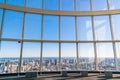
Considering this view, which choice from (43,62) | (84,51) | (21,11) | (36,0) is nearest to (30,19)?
(21,11)

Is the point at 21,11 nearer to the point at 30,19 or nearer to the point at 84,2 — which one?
the point at 30,19

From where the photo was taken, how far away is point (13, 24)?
7797mm

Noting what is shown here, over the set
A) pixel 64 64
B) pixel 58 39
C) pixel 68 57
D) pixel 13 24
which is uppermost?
pixel 13 24

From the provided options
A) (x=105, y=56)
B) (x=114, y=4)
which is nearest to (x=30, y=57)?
(x=105, y=56)

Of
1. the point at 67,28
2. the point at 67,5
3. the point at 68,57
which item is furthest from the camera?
the point at 67,5

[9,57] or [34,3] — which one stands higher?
[34,3]

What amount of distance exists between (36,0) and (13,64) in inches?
180

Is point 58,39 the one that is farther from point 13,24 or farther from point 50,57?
point 13,24

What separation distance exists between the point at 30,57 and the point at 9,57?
4.06 ft

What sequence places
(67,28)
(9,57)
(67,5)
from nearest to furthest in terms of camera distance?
(9,57), (67,28), (67,5)

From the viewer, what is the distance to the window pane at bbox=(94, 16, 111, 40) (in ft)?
27.2

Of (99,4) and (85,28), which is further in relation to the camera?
(99,4)

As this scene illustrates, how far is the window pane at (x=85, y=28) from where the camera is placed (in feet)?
27.8

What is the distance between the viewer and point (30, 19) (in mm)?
8148
